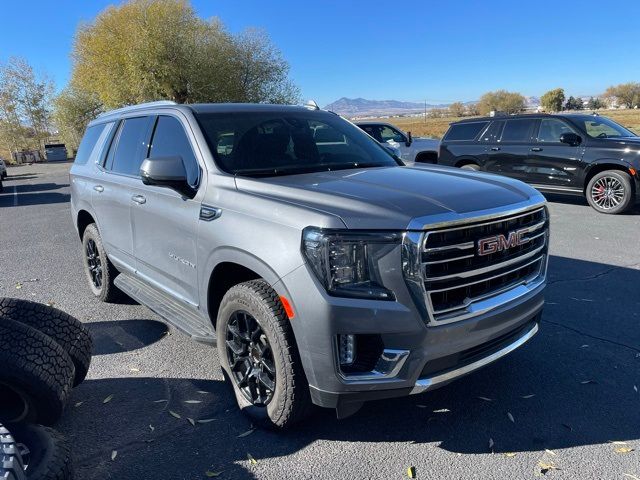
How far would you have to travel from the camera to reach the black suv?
372 inches

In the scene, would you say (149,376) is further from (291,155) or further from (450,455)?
(450,455)

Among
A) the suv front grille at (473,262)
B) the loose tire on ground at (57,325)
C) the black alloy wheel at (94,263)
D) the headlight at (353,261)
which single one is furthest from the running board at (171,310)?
the suv front grille at (473,262)

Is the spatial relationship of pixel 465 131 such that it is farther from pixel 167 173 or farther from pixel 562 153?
pixel 167 173

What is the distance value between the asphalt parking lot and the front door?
27.1 inches

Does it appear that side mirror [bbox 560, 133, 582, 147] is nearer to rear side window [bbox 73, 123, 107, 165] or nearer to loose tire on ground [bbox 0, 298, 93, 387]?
rear side window [bbox 73, 123, 107, 165]

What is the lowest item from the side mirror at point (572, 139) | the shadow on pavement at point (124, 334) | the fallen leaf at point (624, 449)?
the fallen leaf at point (624, 449)

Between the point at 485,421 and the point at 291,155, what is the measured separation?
2.26 m

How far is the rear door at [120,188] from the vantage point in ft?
14.0

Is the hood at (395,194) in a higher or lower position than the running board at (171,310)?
higher

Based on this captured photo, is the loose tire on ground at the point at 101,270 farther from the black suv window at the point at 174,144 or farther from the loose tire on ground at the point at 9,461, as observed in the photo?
the loose tire on ground at the point at 9,461

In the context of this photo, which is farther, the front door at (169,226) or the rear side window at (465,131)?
the rear side window at (465,131)

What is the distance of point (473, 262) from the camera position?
8.59 feet

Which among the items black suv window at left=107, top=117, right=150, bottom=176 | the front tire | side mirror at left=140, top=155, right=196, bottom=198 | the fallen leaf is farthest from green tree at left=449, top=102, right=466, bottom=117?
the fallen leaf

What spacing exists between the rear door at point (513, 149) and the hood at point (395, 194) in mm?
8071
